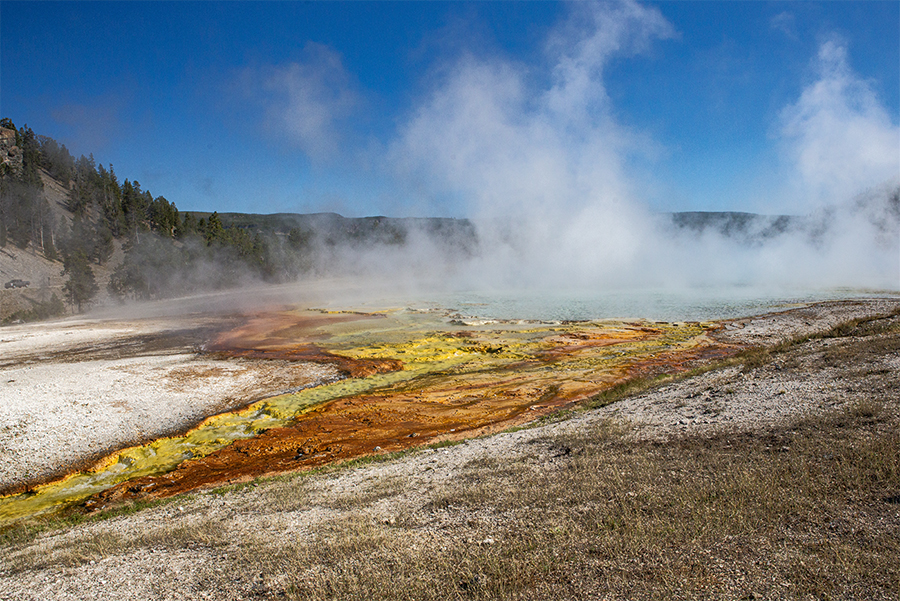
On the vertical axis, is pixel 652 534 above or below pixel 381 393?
above

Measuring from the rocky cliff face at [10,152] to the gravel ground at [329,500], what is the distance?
9170cm

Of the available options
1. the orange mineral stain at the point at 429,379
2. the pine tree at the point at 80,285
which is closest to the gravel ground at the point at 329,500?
the orange mineral stain at the point at 429,379

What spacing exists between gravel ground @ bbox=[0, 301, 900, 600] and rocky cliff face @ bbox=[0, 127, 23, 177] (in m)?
91.7

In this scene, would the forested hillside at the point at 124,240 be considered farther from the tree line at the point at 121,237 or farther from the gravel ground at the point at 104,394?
the gravel ground at the point at 104,394

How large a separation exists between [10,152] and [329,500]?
103388mm

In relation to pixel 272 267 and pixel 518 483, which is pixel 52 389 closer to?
pixel 518 483

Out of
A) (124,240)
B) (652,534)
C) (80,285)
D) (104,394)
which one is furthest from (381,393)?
(124,240)

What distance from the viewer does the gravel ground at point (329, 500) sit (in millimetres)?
4957

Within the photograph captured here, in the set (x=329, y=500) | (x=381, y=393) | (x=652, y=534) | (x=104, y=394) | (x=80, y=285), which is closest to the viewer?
(x=652, y=534)

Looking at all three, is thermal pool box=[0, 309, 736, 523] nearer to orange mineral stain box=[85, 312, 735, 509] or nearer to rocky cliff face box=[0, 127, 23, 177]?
orange mineral stain box=[85, 312, 735, 509]

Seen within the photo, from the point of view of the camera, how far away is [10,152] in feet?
262

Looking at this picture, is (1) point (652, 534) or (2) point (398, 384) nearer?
(1) point (652, 534)

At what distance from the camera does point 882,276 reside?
45.5 metres

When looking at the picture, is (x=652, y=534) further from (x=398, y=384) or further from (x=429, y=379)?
→ (x=429, y=379)
